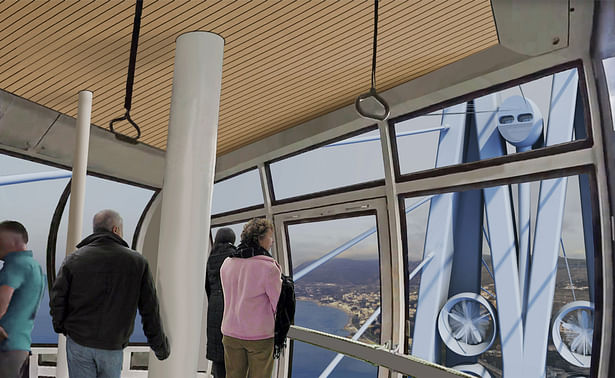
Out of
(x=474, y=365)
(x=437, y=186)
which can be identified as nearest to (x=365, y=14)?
(x=437, y=186)

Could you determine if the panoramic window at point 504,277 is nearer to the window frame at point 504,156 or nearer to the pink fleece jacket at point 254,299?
the window frame at point 504,156

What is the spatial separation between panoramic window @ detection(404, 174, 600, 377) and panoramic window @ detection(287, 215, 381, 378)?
1.69 feet

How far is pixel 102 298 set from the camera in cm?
253

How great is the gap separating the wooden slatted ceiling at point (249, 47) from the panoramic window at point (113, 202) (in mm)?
1530

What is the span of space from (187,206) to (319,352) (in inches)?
131

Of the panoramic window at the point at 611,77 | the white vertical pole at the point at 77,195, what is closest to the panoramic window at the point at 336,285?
the panoramic window at the point at 611,77

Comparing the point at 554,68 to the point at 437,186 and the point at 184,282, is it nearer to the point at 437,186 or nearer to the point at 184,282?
the point at 437,186

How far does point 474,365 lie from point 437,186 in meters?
1.48

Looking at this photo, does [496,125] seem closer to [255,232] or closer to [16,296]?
[255,232]

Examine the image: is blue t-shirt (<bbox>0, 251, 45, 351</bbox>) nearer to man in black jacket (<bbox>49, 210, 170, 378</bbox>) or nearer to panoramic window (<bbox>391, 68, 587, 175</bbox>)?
man in black jacket (<bbox>49, 210, 170, 378</bbox>)

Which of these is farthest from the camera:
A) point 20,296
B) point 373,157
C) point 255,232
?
point 373,157

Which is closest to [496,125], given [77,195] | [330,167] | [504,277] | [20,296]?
[504,277]

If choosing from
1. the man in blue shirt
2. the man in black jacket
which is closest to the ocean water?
the man in black jacket

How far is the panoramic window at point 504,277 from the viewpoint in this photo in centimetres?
333
